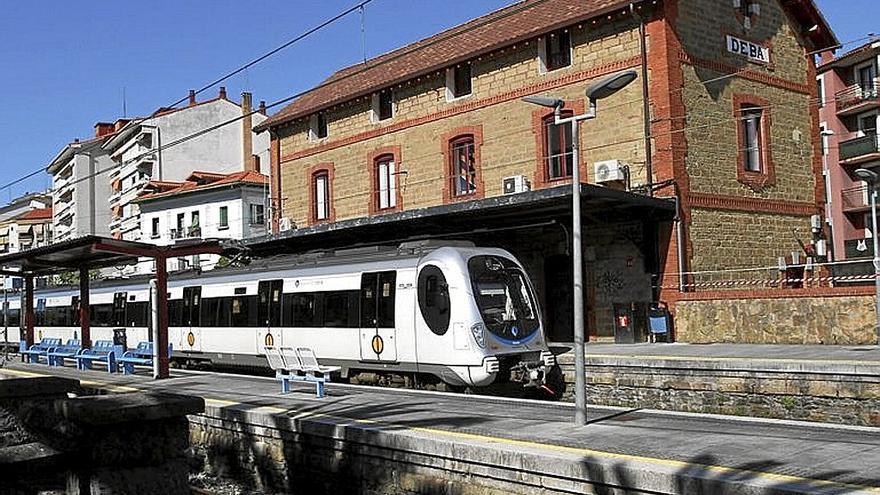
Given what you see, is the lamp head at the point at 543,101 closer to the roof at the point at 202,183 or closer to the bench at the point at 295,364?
the bench at the point at 295,364

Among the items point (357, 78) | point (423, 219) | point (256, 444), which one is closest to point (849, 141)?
point (357, 78)

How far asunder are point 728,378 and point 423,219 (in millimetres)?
9711

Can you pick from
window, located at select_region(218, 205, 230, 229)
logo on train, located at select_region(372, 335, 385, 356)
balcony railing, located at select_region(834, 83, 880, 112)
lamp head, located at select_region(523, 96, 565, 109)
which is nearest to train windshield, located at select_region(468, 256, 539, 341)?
logo on train, located at select_region(372, 335, 385, 356)

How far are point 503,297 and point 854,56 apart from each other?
3484 centimetres

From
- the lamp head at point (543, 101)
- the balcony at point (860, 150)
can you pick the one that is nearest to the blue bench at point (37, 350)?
the lamp head at point (543, 101)

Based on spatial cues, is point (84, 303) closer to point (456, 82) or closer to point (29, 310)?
point (29, 310)

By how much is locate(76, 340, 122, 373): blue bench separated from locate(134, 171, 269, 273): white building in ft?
81.3

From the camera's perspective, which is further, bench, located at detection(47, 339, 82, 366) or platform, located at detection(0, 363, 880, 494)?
bench, located at detection(47, 339, 82, 366)

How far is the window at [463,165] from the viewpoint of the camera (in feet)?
87.2

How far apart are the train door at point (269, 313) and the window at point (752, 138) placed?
12.7 meters

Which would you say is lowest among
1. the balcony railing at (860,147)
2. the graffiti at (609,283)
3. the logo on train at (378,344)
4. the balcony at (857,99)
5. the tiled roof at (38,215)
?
the logo on train at (378,344)

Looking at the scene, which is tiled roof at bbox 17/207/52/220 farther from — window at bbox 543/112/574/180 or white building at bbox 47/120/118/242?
→ window at bbox 543/112/574/180

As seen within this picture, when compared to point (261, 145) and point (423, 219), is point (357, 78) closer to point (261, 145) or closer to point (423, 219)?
point (423, 219)

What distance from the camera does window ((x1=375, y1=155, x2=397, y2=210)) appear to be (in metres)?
29.2
